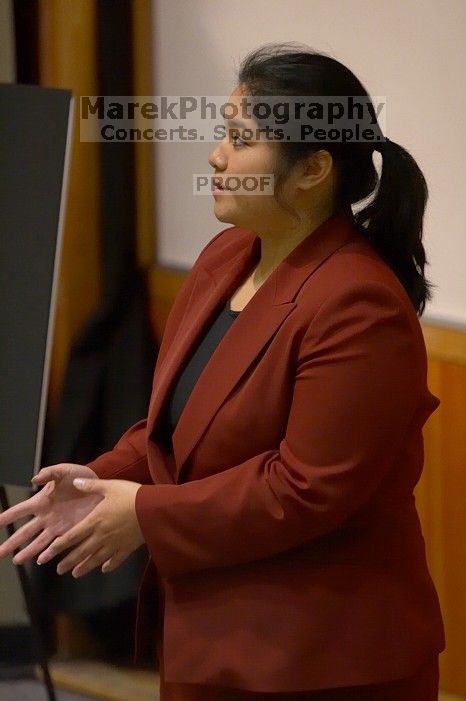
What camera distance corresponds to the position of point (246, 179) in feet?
4.36

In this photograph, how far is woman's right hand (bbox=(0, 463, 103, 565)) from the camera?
138 cm

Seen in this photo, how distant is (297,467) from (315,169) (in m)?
0.35

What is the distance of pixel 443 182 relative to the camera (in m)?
1.85

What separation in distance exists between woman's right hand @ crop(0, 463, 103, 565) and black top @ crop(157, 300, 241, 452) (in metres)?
0.13

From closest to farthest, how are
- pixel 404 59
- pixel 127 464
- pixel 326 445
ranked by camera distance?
pixel 326 445 < pixel 127 464 < pixel 404 59

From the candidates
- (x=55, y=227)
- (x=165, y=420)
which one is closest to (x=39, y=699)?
(x=55, y=227)

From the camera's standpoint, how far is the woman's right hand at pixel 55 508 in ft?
4.53

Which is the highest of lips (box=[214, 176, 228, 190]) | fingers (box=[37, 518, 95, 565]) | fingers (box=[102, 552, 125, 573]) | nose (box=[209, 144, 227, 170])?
nose (box=[209, 144, 227, 170])

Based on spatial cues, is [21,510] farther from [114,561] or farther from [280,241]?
[280,241]

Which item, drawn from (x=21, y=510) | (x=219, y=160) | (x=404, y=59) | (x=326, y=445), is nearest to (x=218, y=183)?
(x=219, y=160)

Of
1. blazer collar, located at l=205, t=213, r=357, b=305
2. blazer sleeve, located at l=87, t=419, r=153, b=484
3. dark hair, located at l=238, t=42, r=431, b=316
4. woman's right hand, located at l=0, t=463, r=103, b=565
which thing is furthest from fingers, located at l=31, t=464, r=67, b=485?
dark hair, located at l=238, t=42, r=431, b=316

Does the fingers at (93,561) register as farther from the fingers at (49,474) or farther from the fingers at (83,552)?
the fingers at (49,474)

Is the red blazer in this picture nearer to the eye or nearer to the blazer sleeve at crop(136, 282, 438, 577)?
the blazer sleeve at crop(136, 282, 438, 577)

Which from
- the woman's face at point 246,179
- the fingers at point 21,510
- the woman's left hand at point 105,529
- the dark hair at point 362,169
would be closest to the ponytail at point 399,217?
the dark hair at point 362,169
